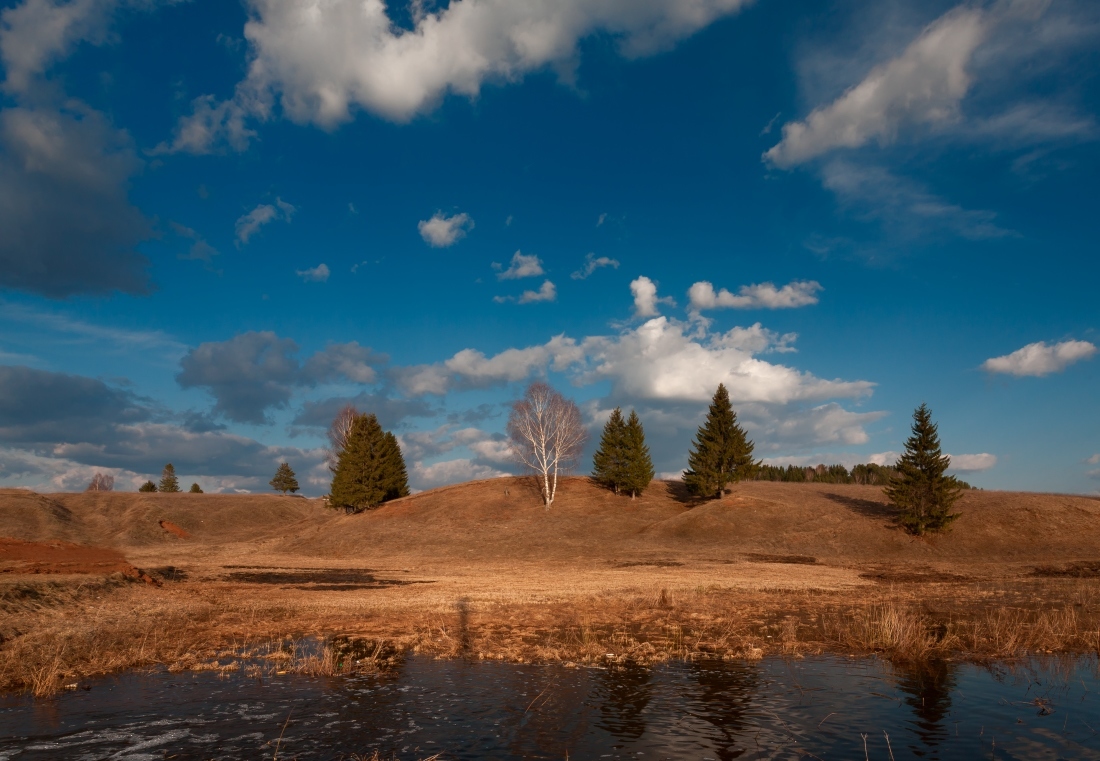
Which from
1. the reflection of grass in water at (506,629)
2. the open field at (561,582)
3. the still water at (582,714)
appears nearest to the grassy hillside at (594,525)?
the open field at (561,582)

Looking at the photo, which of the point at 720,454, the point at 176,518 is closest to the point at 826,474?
the point at 720,454

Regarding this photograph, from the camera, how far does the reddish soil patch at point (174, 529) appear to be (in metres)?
80.9

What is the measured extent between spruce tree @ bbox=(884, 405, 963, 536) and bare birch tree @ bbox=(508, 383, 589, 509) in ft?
111

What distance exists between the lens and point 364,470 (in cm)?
8288

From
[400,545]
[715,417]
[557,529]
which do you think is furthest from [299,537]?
[715,417]

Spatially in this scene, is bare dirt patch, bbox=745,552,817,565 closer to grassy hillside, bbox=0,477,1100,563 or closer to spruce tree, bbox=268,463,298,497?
grassy hillside, bbox=0,477,1100,563

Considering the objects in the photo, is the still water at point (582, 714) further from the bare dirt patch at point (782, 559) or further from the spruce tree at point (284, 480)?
the spruce tree at point (284, 480)

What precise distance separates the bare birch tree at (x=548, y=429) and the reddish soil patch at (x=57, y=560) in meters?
44.9

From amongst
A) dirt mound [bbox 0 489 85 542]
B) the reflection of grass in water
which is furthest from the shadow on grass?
dirt mound [bbox 0 489 85 542]

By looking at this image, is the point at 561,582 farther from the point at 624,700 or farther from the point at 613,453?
the point at 613,453

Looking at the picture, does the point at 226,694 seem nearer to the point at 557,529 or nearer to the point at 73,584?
the point at 73,584

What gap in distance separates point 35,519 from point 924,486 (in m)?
93.4

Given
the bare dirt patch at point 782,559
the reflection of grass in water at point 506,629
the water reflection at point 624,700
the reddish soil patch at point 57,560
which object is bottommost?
the bare dirt patch at point 782,559

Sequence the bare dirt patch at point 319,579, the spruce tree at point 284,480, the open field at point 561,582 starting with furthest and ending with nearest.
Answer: the spruce tree at point 284,480, the bare dirt patch at point 319,579, the open field at point 561,582
